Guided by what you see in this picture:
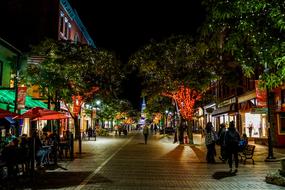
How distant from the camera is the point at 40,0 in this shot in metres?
41.0

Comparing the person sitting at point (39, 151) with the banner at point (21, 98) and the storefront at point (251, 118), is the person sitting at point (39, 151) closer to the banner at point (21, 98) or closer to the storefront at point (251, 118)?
the banner at point (21, 98)

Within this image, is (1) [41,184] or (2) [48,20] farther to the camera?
(2) [48,20]

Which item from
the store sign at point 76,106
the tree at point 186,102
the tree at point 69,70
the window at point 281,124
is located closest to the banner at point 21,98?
the tree at point 69,70

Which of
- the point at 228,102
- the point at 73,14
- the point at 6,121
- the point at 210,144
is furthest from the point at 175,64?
the point at 73,14

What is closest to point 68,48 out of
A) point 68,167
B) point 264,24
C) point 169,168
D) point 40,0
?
point 68,167

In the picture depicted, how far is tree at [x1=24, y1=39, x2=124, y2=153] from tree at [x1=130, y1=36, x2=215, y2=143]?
2.52 m

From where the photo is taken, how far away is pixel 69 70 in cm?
2269

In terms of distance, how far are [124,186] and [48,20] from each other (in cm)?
3213

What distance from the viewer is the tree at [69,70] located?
2184 cm

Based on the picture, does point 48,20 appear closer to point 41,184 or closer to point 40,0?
point 40,0

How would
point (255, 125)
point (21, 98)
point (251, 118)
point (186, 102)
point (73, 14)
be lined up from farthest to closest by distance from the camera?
point (73, 14) < point (251, 118) < point (255, 125) < point (186, 102) < point (21, 98)

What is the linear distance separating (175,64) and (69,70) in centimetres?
1072

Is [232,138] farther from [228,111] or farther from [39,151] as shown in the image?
[228,111]

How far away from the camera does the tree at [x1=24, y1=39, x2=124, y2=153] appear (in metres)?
21.8
